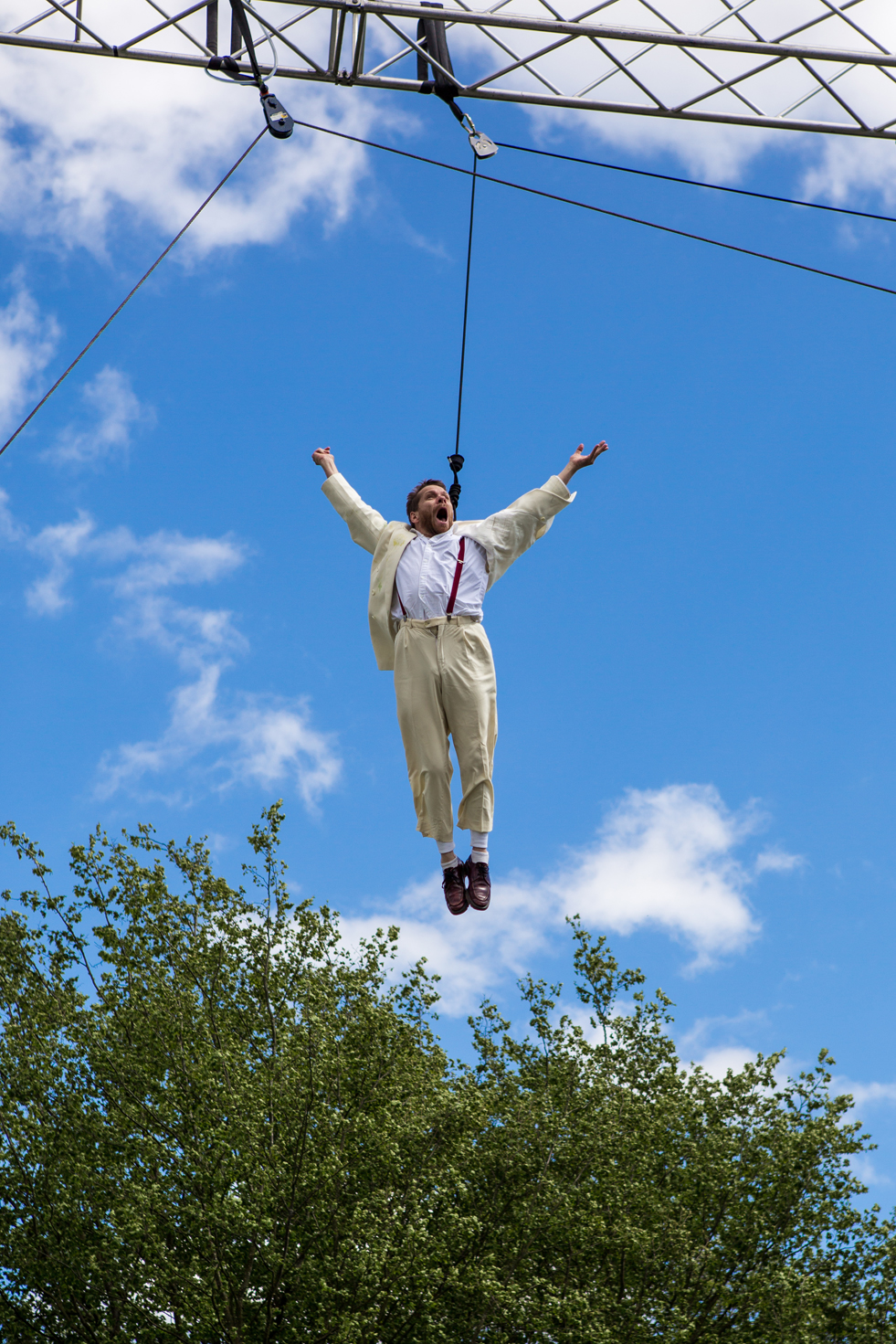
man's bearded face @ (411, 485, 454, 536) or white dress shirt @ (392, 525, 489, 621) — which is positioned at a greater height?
man's bearded face @ (411, 485, 454, 536)

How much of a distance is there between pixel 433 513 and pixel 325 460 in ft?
3.16

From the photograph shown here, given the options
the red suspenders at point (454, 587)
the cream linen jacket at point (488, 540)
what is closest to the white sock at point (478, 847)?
the cream linen jacket at point (488, 540)

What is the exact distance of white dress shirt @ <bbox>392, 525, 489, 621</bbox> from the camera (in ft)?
24.4

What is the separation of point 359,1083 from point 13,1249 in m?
4.32

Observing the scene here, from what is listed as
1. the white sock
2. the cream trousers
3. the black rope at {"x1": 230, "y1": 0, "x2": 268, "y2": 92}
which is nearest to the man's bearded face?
the cream trousers

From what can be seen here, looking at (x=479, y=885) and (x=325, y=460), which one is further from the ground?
(x=325, y=460)

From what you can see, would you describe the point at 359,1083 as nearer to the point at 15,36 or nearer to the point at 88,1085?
the point at 88,1085

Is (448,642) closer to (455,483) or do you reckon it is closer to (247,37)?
(455,483)

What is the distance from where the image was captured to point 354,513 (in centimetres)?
792

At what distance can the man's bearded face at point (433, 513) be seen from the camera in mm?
7617

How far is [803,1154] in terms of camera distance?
15383 mm

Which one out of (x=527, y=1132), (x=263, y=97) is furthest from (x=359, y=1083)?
(x=263, y=97)

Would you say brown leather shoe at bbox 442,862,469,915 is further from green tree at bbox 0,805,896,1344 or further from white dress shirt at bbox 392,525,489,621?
green tree at bbox 0,805,896,1344

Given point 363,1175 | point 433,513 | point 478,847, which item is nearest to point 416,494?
point 433,513
